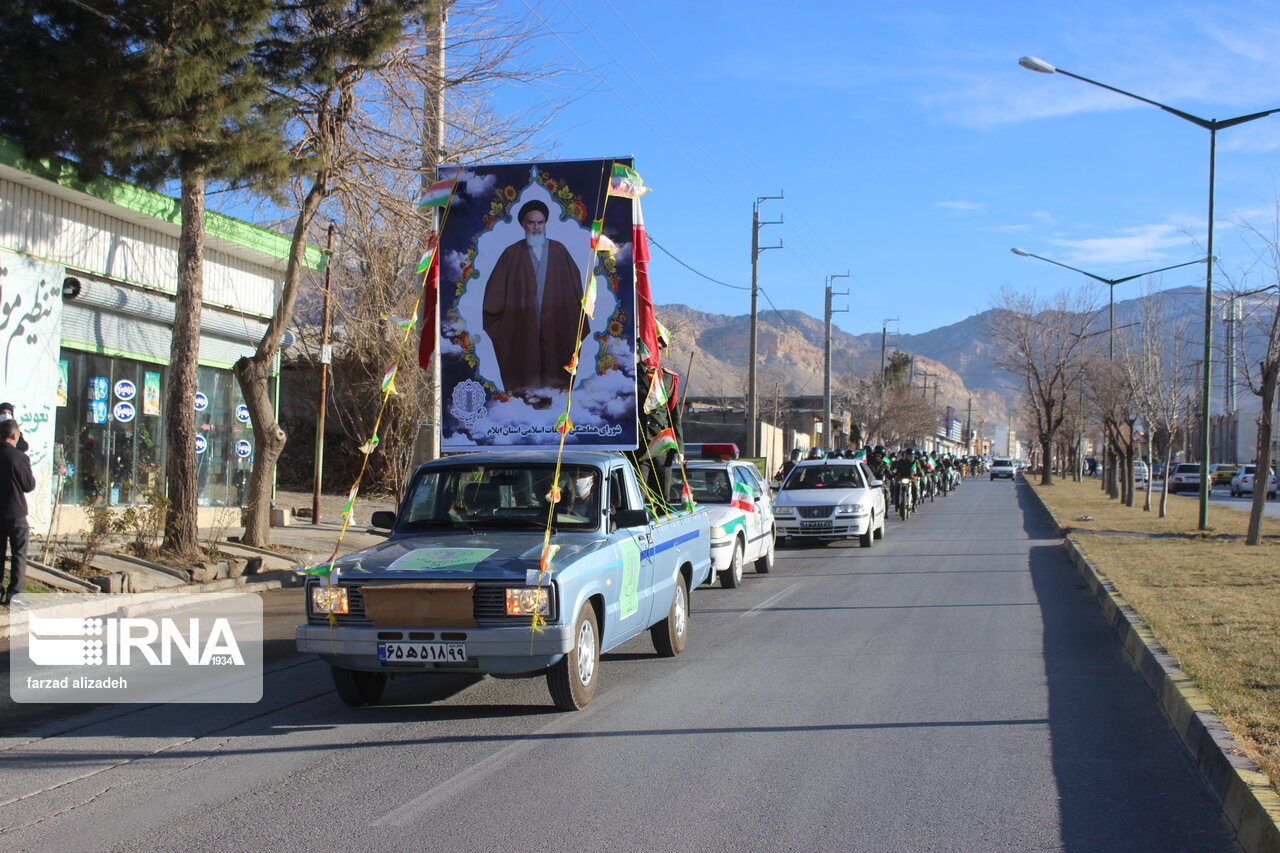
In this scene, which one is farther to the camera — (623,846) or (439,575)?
(439,575)

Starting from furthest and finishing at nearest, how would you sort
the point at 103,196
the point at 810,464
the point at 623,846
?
the point at 810,464
the point at 103,196
the point at 623,846

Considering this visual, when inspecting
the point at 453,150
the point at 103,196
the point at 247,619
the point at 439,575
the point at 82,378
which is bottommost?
the point at 247,619

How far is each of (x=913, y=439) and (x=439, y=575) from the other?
91.9m

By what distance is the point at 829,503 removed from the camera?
20953 mm

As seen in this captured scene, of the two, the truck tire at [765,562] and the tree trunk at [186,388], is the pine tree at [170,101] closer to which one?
the tree trunk at [186,388]

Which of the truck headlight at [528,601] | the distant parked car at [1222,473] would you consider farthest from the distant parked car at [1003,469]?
the truck headlight at [528,601]

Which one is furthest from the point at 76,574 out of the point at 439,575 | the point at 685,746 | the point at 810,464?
the point at 810,464

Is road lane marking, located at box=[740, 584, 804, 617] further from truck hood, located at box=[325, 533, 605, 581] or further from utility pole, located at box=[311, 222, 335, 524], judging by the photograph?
utility pole, located at box=[311, 222, 335, 524]

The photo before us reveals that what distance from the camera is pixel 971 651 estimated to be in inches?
388

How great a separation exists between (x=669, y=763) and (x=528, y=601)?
1275mm

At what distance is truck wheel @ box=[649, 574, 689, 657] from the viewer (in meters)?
9.36

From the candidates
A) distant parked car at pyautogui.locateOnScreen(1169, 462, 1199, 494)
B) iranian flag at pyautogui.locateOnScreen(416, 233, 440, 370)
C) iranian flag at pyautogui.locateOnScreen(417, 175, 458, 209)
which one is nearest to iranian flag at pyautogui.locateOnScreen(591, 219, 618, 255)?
iranian flag at pyautogui.locateOnScreen(417, 175, 458, 209)

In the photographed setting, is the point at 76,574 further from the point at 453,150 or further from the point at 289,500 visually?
the point at 289,500

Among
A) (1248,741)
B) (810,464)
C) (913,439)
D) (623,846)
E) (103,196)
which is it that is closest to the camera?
(623,846)
